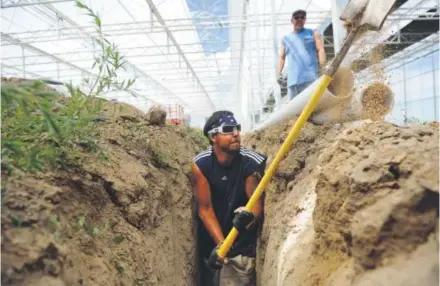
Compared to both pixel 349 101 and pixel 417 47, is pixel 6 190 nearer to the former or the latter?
pixel 349 101

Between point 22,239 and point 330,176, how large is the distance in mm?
1323

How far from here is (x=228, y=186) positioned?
155 inches

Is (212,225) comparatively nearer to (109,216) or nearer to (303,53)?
(109,216)

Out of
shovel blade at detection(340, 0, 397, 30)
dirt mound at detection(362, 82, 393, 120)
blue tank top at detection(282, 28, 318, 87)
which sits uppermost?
blue tank top at detection(282, 28, 318, 87)

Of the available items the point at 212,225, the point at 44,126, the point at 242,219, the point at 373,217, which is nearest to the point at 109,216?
the point at 44,126

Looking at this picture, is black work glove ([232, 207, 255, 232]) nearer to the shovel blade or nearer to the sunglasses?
the sunglasses

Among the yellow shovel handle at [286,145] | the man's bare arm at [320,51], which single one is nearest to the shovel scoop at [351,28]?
the yellow shovel handle at [286,145]

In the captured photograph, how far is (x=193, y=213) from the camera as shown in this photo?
13.1 ft

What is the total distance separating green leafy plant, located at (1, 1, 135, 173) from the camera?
134cm

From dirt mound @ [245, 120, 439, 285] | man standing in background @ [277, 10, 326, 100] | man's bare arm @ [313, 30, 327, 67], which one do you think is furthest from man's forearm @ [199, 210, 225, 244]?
man's bare arm @ [313, 30, 327, 67]

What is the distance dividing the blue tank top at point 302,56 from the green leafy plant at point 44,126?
345 centimetres

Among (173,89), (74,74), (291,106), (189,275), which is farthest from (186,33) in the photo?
(189,275)

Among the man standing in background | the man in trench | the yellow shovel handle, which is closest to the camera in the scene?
the yellow shovel handle

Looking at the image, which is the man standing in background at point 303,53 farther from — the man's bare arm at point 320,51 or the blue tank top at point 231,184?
the blue tank top at point 231,184
